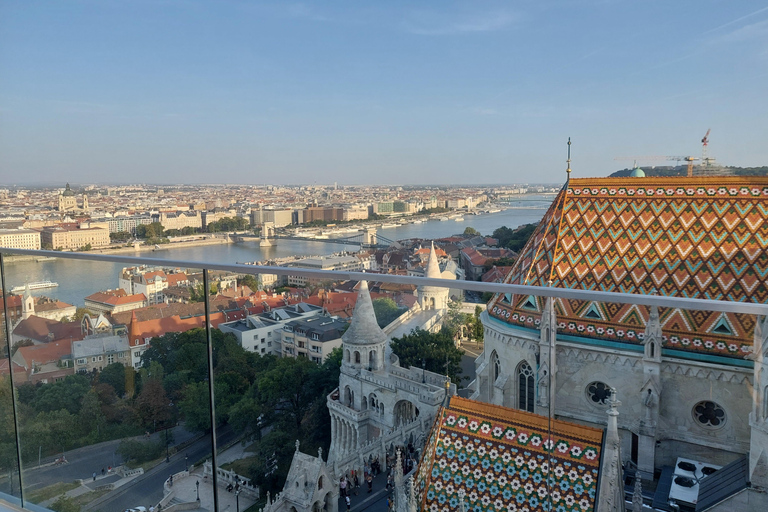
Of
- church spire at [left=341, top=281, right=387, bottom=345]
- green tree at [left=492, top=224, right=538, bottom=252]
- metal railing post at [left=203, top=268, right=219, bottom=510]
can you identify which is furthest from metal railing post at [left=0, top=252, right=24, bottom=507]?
green tree at [left=492, top=224, right=538, bottom=252]

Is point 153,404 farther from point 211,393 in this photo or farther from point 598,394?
point 598,394

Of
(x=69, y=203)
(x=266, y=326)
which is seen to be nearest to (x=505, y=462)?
(x=266, y=326)

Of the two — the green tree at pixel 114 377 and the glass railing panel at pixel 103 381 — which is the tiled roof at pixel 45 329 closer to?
the glass railing panel at pixel 103 381

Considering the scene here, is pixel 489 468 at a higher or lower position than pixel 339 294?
lower

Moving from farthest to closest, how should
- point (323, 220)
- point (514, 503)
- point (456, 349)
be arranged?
point (323, 220) → point (456, 349) → point (514, 503)

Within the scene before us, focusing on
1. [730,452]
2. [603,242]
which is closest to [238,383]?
[730,452]

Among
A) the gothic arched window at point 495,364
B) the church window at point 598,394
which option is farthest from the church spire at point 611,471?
the gothic arched window at point 495,364

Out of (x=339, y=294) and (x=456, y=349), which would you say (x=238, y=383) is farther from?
(x=456, y=349)
